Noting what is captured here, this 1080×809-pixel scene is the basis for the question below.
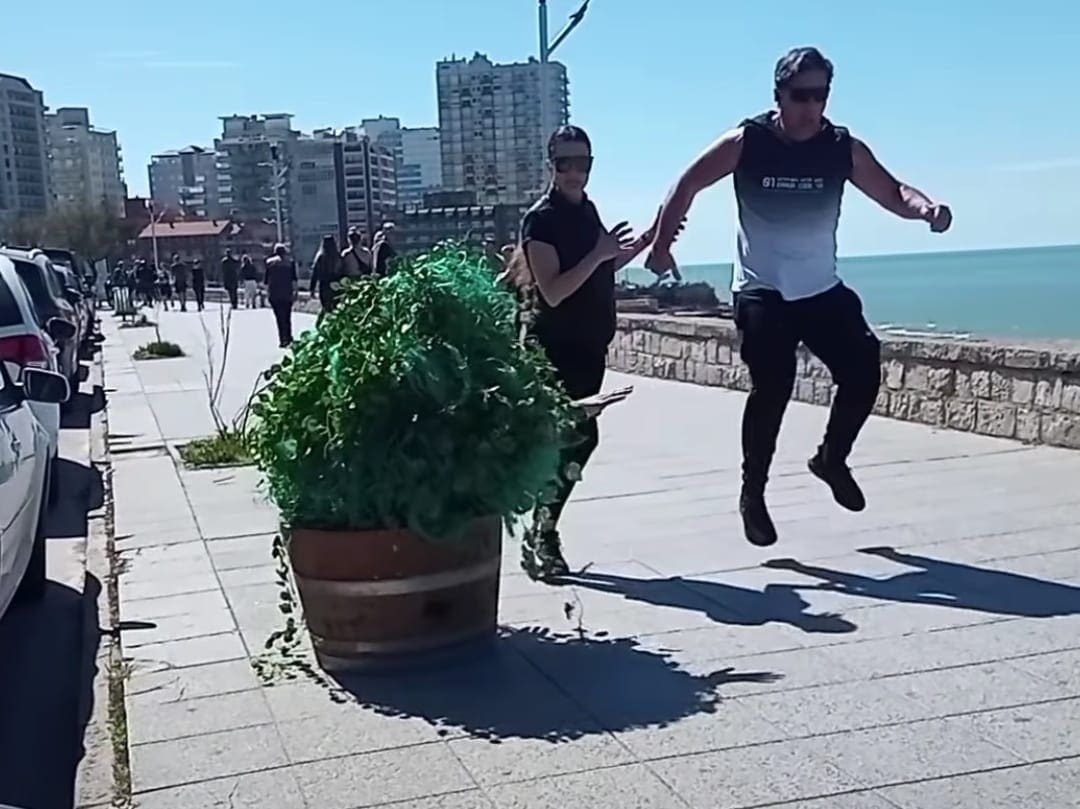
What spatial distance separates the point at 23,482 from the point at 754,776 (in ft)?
11.0

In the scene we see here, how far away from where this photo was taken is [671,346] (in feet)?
46.5

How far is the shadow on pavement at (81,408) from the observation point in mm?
14934

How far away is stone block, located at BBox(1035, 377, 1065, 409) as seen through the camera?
26.5 ft

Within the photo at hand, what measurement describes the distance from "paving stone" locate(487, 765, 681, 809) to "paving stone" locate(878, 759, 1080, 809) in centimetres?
56

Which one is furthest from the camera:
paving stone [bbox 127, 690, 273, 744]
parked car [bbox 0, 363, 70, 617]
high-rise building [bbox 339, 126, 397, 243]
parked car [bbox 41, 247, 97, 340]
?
high-rise building [bbox 339, 126, 397, 243]

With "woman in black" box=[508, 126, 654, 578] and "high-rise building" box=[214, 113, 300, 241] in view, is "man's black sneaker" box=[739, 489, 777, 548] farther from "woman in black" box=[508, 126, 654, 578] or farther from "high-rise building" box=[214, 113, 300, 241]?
"high-rise building" box=[214, 113, 300, 241]

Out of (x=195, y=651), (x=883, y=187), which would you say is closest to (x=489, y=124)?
(x=883, y=187)

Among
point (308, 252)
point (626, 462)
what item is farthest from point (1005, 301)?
point (626, 462)

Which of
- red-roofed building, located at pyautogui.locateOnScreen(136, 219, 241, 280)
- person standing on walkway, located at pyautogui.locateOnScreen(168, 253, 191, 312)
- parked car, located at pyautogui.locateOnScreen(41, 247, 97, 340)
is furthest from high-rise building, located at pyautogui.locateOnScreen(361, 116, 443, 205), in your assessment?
red-roofed building, located at pyautogui.locateOnScreen(136, 219, 241, 280)

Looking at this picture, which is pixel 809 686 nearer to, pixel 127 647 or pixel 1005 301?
pixel 127 647

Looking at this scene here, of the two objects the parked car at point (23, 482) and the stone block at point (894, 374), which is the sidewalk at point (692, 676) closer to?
the parked car at point (23, 482)

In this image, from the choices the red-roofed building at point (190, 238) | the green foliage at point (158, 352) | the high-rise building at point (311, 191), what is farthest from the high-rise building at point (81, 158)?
the green foliage at point (158, 352)

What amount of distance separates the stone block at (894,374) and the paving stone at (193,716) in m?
6.39

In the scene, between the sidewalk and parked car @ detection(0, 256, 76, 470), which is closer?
the sidewalk
